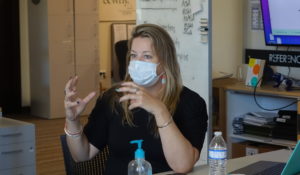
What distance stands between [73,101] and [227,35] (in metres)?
3.00

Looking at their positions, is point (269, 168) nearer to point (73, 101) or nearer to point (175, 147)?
point (175, 147)

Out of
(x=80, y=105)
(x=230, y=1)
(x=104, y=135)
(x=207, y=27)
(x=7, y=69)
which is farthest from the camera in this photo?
(x=7, y=69)

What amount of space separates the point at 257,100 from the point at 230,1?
93cm

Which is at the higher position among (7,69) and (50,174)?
(7,69)

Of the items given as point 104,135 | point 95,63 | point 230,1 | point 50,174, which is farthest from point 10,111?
point 104,135

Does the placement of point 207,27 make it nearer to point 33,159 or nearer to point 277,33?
point 277,33

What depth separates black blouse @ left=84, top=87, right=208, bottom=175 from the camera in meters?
2.43

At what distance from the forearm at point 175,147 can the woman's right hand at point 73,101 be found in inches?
12.2

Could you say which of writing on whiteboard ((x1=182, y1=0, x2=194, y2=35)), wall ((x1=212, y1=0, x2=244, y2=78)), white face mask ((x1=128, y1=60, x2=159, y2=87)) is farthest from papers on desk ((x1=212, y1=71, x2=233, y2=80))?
white face mask ((x1=128, y1=60, x2=159, y2=87))

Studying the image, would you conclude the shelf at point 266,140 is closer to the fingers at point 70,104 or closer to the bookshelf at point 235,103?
the bookshelf at point 235,103

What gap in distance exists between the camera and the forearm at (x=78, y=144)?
2.39 metres

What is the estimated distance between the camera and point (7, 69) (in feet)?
26.1

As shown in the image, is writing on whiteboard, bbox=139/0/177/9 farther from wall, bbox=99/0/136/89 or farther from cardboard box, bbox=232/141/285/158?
wall, bbox=99/0/136/89

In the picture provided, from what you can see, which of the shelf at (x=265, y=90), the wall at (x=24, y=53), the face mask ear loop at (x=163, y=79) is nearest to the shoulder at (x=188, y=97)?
the face mask ear loop at (x=163, y=79)
